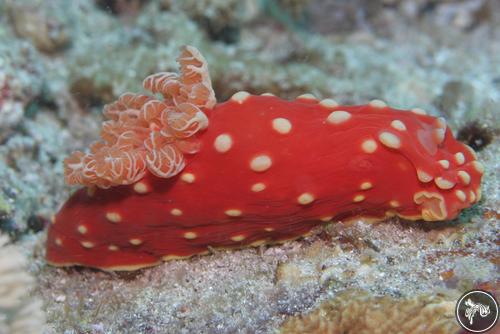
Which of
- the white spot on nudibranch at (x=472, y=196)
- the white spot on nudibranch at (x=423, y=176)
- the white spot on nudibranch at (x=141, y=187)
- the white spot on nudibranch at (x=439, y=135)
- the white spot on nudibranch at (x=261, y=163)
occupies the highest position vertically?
the white spot on nudibranch at (x=439, y=135)

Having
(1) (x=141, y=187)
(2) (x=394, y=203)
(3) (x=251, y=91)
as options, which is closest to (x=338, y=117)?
(2) (x=394, y=203)

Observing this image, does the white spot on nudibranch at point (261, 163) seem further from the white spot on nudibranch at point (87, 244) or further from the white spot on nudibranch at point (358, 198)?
the white spot on nudibranch at point (87, 244)

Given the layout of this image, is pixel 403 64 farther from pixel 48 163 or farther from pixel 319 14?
pixel 48 163

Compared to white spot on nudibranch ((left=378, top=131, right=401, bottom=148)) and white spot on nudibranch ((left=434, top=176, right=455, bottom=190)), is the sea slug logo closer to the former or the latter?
white spot on nudibranch ((left=434, top=176, right=455, bottom=190))

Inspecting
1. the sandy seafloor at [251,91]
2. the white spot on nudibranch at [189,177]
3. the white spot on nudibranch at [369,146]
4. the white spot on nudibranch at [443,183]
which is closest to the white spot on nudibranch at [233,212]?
the white spot on nudibranch at [189,177]

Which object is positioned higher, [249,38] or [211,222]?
[211,222]

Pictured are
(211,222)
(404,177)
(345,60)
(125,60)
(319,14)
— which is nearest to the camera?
(404,177)

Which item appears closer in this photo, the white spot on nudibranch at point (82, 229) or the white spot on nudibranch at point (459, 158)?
the white spot on nudibranch at point (459, 158)

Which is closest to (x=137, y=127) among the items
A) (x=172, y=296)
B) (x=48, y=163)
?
(x=172, y=296)
